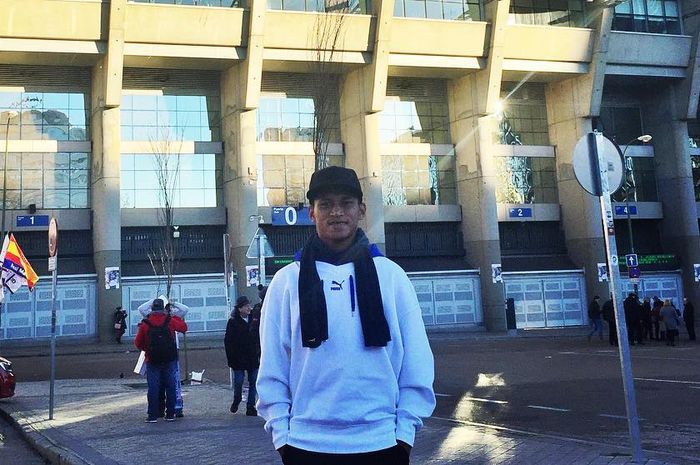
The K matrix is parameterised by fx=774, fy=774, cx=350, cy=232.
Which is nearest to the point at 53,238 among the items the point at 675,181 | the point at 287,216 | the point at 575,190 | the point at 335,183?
the point at 335,183

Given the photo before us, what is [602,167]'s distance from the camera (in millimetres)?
7289

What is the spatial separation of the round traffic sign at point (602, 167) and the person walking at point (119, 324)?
94.6 ft

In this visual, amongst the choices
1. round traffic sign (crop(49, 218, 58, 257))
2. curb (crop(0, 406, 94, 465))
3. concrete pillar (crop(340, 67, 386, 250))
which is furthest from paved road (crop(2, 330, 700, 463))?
concrete pillar (crop(340, 67, 386, 250))

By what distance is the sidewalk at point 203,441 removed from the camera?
24.2 ft

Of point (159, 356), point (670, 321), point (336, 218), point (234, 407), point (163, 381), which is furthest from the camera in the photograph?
point (670, 321)

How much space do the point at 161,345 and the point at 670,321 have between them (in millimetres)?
20371

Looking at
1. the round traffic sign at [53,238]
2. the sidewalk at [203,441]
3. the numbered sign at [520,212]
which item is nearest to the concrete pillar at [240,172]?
the numbered sign at [520,212]

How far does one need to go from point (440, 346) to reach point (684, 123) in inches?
878

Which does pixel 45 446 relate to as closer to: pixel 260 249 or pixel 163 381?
pixel 163 381

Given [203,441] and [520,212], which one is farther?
[520,212]

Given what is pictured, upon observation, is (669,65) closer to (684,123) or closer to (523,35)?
(684,123)

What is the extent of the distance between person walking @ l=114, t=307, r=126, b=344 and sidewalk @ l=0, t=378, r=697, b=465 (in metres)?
20.2

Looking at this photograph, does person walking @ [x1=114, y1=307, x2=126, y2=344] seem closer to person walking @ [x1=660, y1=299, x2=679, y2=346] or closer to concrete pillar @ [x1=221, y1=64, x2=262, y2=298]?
concrete pillar @ [x1=221, y1=64, x2=262, y2=298]

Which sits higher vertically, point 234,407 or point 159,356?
point 159,356
